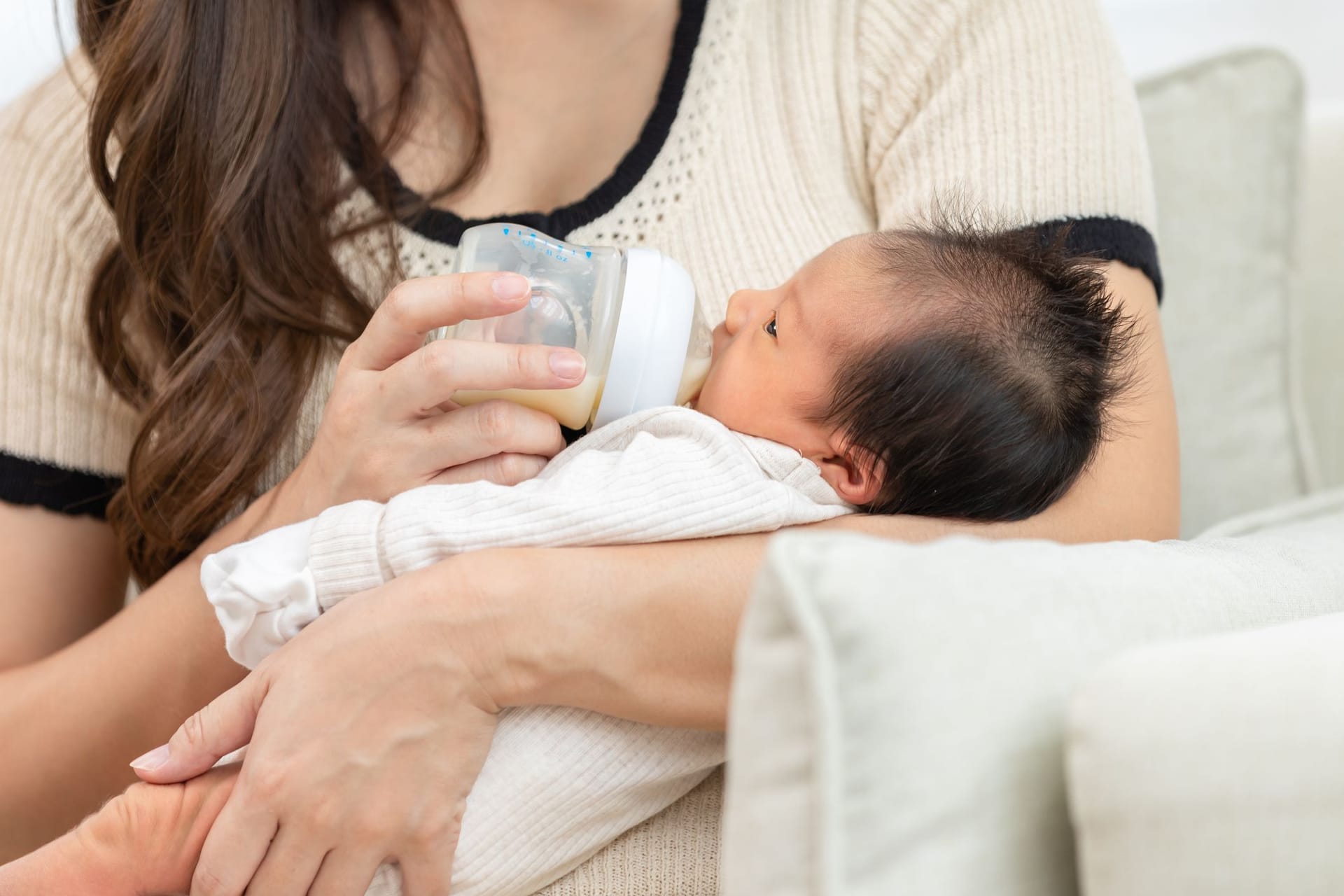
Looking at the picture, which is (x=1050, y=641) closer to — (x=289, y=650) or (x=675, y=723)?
(x=675, y=723)

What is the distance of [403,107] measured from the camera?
1214 millimetres

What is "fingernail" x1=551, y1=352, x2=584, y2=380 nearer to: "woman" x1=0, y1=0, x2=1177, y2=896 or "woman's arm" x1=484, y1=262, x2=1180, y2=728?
"woman" x1=0, y1=0, x2=1177, y2=896

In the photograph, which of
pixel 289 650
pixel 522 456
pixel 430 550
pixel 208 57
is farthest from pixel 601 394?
pixel 208 57

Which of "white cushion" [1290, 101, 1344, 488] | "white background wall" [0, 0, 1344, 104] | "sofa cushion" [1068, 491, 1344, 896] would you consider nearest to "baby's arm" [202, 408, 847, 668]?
"sofa cushion" [1068, 491, 1344, 896]

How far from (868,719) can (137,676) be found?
0.80m

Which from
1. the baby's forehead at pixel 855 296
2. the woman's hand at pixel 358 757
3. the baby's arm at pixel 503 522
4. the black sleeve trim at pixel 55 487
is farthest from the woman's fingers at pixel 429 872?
the black sleeve trim at pixel 55 487

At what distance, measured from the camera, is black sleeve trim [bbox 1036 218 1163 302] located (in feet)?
3.36

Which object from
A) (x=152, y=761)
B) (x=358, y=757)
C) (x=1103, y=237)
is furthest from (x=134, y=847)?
(x=1103, y=237)

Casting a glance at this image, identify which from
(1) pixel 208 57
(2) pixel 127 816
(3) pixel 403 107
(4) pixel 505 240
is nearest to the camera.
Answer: (2) pixel 127 816

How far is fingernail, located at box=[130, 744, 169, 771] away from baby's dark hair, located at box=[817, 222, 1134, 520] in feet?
1.88

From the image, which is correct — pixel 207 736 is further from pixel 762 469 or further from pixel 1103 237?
pixel 1103 237

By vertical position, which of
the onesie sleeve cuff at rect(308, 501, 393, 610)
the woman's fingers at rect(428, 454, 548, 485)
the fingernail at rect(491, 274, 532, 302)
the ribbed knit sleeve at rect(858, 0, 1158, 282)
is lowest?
the onesie sleeve cuff at rect(308, 501, 393, 610)

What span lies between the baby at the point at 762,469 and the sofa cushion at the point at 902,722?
31cm

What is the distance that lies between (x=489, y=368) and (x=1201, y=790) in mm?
557
